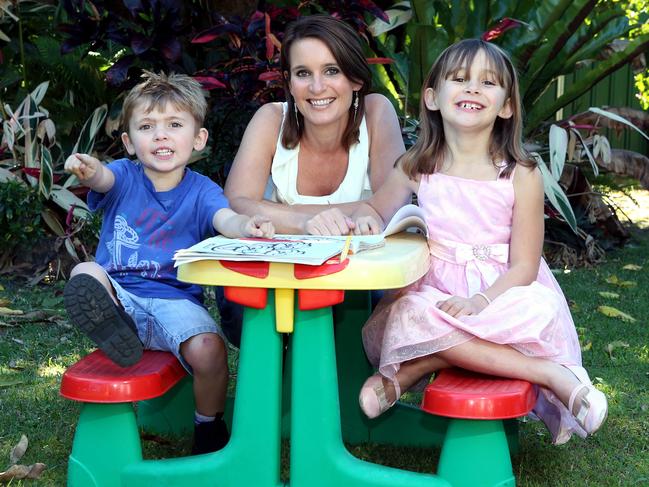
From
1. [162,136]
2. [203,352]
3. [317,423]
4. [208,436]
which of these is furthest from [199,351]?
[162,136]

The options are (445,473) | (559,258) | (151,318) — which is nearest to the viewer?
(445,473)

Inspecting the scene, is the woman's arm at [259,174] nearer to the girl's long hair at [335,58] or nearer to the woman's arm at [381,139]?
the girl's long hair at [335,58]

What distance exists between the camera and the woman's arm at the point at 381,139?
9.72 feet

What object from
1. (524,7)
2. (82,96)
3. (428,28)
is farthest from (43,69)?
(524,7)

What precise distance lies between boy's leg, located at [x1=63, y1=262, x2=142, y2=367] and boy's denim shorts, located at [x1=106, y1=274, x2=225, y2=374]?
18cm

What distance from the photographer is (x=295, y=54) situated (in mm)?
2861

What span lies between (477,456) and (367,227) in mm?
697

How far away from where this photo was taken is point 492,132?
270cm

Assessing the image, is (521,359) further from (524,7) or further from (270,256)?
(524,7)

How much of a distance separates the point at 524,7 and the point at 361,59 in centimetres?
304

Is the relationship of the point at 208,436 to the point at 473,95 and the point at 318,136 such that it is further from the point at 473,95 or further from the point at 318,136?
the point at 473,95

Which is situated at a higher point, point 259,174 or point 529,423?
point 259,174

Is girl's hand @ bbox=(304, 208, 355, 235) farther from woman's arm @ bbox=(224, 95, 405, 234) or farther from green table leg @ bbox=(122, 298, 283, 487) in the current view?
green table leg @ bbox=(122, 298, 283, 487)

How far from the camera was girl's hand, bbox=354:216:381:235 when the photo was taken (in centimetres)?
252
